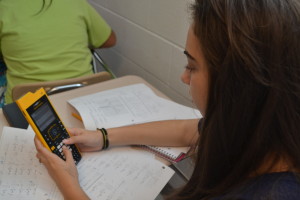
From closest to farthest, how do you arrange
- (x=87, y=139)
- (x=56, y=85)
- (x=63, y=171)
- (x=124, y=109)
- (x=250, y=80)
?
(x=250, y=80) → (x=63, y=171) → (x=87, y=139) → (x=124, y=109) → (x=56, y=85)

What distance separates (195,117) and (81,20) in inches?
29.3

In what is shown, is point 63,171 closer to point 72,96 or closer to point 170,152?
point 170,152

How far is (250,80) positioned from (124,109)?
661 mm

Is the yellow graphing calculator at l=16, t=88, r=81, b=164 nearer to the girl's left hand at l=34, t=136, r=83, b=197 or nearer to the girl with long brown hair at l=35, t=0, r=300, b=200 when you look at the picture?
the girl's left hand at l=34, t=136, r=83, b=197

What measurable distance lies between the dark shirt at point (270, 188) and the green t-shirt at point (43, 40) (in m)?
1.07

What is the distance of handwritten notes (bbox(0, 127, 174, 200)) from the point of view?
853 millimetres

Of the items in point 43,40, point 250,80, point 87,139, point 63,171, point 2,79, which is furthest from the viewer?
point 2,79

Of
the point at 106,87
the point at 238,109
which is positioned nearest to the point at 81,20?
the point at 106,87

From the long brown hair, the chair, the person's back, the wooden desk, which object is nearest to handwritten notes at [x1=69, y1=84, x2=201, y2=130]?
the wooden desk

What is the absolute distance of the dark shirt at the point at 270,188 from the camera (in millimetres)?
569

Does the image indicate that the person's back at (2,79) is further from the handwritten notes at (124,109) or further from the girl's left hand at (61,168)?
the girl's left hand at (61,168)

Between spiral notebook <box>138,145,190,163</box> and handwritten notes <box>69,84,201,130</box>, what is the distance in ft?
0.39

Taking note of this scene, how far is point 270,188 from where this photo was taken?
587 mm

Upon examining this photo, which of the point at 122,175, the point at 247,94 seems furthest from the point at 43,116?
the point at 247,94
